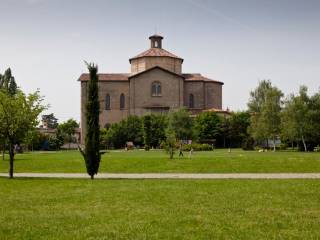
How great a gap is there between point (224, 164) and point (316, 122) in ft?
106

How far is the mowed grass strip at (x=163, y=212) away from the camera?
969cm

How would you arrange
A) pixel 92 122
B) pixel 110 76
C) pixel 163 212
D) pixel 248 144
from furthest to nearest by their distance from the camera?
pixel 110 76
pixel 248 144
pixel 92 122
pixel 163 212

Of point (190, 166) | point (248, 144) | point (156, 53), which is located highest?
point (156, 53)

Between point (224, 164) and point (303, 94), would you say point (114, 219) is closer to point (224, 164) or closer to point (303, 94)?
point (224, 164)

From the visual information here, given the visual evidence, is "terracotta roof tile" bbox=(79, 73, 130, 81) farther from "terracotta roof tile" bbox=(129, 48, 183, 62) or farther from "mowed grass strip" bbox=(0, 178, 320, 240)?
"mowed grass strip" bbox=(0, 178, 320, 240)

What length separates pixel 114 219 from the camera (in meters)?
11.2

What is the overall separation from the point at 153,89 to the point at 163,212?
244ft

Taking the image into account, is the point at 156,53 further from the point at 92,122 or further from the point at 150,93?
the point at 92,122

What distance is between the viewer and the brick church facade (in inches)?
3374

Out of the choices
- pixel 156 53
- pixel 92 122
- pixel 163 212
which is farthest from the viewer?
pixel 156 53

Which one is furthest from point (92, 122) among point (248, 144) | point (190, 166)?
point (248, 144)

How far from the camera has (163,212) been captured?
1209 cm

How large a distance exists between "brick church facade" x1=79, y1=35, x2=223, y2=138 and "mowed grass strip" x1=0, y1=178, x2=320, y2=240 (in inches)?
2651

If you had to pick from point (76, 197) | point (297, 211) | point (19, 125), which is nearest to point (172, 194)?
point (76, 197)
